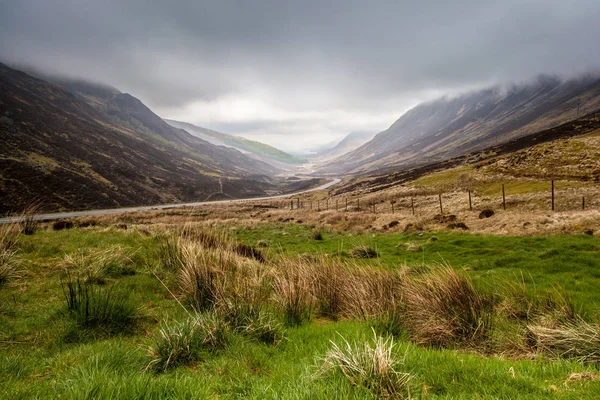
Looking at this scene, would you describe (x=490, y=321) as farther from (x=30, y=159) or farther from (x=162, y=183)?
(x=162, y=183)

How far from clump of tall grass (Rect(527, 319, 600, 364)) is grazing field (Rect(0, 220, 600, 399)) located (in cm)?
3

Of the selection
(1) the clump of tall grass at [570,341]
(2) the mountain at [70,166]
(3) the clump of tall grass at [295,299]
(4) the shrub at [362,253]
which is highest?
(2) the mountain at [70,166]

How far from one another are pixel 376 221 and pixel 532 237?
1510cm

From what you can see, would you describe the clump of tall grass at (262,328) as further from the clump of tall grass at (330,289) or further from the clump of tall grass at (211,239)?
the clump of tall grass at (211,239)

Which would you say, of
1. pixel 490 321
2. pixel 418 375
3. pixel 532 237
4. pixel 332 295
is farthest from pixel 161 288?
pixel 532 237

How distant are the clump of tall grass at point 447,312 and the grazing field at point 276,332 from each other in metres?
0.03

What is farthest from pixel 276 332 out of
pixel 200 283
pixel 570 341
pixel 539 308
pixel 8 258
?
pixel 8 258

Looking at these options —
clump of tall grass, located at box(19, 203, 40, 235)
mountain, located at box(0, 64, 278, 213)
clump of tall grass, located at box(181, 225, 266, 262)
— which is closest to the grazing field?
clump of tall grass, located at box(181, 225, 266, 262)

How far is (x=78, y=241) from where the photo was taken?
11.0 metres

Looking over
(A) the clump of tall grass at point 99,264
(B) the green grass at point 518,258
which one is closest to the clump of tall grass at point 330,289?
(B) the green grass at point 518,258

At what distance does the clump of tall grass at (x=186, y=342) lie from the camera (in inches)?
159

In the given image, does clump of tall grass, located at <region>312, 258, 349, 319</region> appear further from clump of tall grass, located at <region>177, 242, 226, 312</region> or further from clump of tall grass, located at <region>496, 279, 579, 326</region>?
clump of tall grass, located at <region>496, 279, 579, 326</region>

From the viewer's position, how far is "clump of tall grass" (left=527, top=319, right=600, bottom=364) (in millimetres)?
4404

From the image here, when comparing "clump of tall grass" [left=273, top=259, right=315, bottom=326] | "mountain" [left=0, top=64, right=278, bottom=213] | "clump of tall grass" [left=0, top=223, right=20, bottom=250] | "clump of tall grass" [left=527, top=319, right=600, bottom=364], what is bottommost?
"clump of tall grass" [left=527, top=319, right=600, bottom=364]
